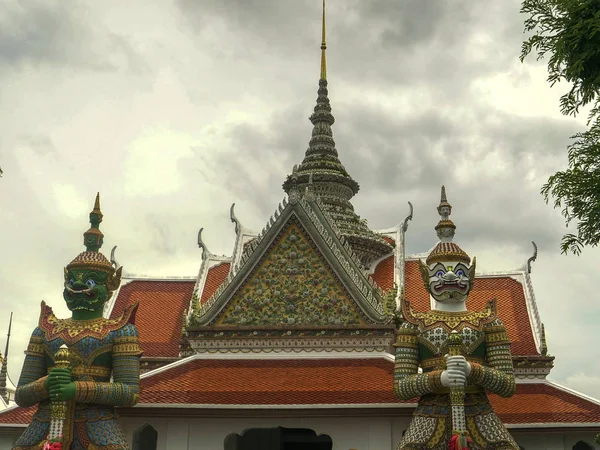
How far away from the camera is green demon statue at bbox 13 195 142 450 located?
964cm

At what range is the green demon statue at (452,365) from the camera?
9031 mm

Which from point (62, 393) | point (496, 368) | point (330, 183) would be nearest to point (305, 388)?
point (496, 368)

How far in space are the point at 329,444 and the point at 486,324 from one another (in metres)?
5.80

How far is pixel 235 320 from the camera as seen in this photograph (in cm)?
1365

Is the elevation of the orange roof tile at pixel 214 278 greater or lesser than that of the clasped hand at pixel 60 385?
greater

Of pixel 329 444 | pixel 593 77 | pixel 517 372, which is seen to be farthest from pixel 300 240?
pixel 593 77

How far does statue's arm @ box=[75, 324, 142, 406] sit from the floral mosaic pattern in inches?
132

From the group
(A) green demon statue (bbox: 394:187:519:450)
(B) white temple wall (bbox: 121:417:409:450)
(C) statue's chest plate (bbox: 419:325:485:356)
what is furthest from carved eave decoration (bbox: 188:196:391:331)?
(C) statue's chest plate (bbox: 419:325:485:356)

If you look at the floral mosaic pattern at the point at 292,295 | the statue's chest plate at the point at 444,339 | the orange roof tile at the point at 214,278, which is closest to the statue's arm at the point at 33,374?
the floral mosaic pattern at the point at 292,295

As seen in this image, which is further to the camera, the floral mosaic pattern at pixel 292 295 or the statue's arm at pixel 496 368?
the floral mosaic pattern at pixel 292 295

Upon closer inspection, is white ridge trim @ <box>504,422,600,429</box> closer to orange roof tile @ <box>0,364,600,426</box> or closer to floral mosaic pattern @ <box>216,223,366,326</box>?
orange roof tile @ <box>0,364,600,426</box>

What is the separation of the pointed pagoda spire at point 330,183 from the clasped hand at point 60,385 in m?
8.07

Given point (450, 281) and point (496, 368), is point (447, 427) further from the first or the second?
point (450, 281)

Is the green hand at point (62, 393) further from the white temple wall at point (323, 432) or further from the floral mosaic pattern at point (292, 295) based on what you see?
the floral mosaic pattern at point (292, 295)
